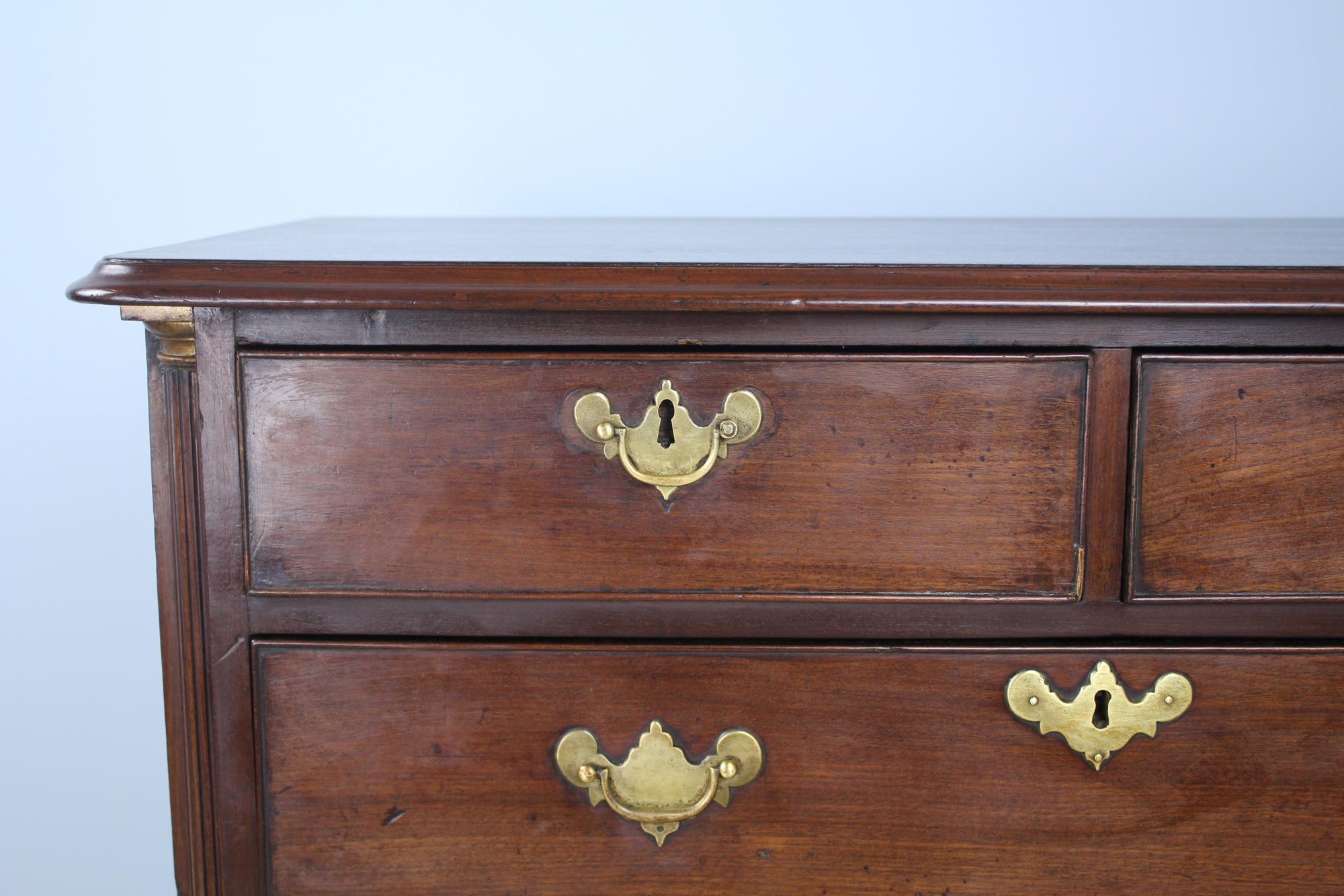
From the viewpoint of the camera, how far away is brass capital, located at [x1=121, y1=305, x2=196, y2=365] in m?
0.64

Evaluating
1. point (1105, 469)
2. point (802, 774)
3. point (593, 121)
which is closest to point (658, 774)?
point (802, 774)

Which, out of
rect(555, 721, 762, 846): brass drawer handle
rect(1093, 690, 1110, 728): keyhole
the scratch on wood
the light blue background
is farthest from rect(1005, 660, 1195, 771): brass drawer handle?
the light blue background

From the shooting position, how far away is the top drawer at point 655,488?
2.11 feet

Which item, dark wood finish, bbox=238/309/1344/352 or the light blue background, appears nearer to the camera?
dark wood finish, bbox=238/309/1344/352

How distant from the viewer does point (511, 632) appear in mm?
679

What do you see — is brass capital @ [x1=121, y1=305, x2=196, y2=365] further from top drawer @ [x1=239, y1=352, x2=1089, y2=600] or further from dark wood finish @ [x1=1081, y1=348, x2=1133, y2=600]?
dark wood finish @ [x1=1081, y1=348, x2=1133, y2=600]

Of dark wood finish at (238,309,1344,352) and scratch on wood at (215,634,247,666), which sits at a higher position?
dark wood finish at (238,309,1344,352)

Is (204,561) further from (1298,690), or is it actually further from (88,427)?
(88,427)

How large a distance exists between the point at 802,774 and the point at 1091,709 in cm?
17

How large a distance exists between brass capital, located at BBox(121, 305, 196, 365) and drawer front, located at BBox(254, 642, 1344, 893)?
174mm

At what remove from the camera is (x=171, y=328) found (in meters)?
0.65

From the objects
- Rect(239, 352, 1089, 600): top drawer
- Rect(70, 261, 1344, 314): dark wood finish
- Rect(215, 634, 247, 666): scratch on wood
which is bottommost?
Rect(215, 634, 247, 666): scratch on wood

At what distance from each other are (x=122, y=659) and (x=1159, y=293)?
127 cm

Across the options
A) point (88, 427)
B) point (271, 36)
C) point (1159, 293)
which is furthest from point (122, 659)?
point (1159, 293)
